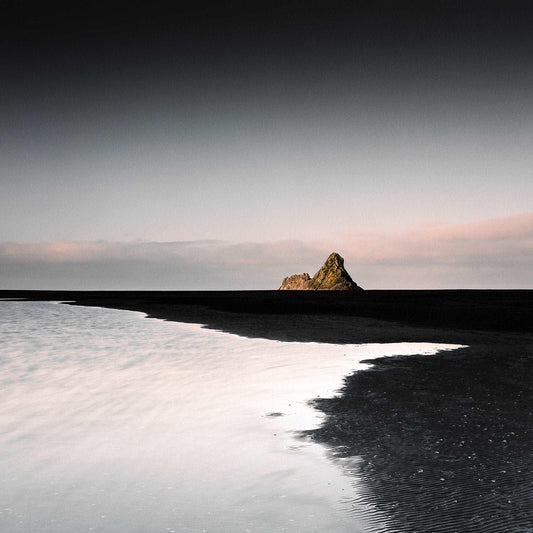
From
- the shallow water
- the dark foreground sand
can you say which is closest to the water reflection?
the dark foreground sand

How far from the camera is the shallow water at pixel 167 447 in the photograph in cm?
605

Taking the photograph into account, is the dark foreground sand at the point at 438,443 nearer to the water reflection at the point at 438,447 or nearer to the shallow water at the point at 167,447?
the water reflection at the point at 438,447

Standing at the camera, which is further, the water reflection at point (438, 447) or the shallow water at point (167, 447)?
the shallow water at point (167, 447)

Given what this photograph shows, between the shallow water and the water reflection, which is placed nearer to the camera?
the water reflection

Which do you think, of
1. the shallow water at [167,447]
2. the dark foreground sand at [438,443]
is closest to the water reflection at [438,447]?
the dark foreground sand at [438,443]

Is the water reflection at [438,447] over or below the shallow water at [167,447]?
over

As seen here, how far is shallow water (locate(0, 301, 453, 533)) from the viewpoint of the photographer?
6051 millimetres

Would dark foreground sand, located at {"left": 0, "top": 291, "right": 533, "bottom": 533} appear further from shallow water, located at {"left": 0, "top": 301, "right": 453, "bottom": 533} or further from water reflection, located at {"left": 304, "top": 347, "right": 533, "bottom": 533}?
shallow water, located at {"left": 0, "top": 301, "right": 453, "bottom": 533}

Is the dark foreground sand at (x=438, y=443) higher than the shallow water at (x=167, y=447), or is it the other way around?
the dark foreground sand at (x=438, y=443)

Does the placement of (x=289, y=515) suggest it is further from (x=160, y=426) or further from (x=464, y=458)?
(x=160, y=426)

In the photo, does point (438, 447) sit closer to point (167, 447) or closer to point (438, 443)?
point (438, 443)

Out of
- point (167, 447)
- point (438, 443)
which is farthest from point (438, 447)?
point (167, 447)

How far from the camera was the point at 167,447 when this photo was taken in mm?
8859

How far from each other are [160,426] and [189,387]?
158 inches
